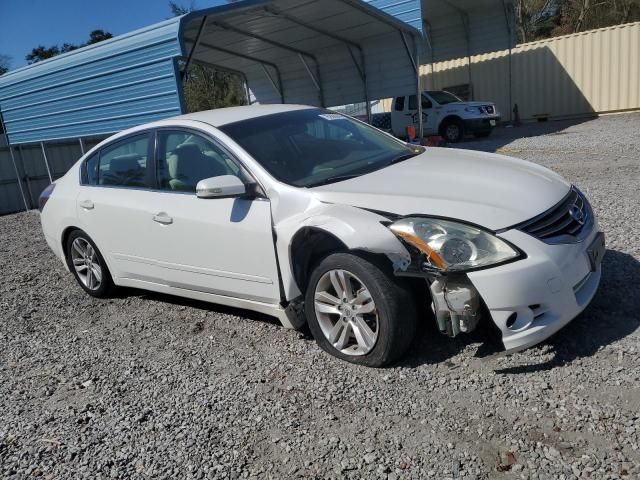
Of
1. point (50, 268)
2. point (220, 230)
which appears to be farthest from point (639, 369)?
point (50, 268)

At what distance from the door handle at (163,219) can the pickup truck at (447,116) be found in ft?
45.9

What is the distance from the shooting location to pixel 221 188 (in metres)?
3.60

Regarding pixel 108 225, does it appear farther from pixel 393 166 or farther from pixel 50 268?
pixel 50 268

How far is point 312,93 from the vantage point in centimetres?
1811

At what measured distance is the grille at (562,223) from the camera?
3.02 metres

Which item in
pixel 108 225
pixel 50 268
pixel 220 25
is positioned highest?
pixel 220 25

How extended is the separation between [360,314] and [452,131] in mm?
15269

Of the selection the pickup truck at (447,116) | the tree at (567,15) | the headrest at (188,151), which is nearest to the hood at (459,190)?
the headrest at (188,151)

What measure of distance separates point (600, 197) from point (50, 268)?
7080 mm

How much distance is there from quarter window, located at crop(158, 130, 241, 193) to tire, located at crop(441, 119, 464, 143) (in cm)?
1424

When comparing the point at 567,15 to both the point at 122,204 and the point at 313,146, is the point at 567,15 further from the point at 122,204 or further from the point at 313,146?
the point at 122,204

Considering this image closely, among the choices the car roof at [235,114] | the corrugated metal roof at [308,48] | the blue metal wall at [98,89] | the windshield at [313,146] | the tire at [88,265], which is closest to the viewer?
the windshield at [313,146]

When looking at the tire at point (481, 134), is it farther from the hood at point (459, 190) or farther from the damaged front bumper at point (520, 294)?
the damaged front bumper at point (520, 294)

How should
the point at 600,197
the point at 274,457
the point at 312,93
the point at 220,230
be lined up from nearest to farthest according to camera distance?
the point at 274,457 → the point at 220,230 → the point at 600,197 → the point at 312,93
